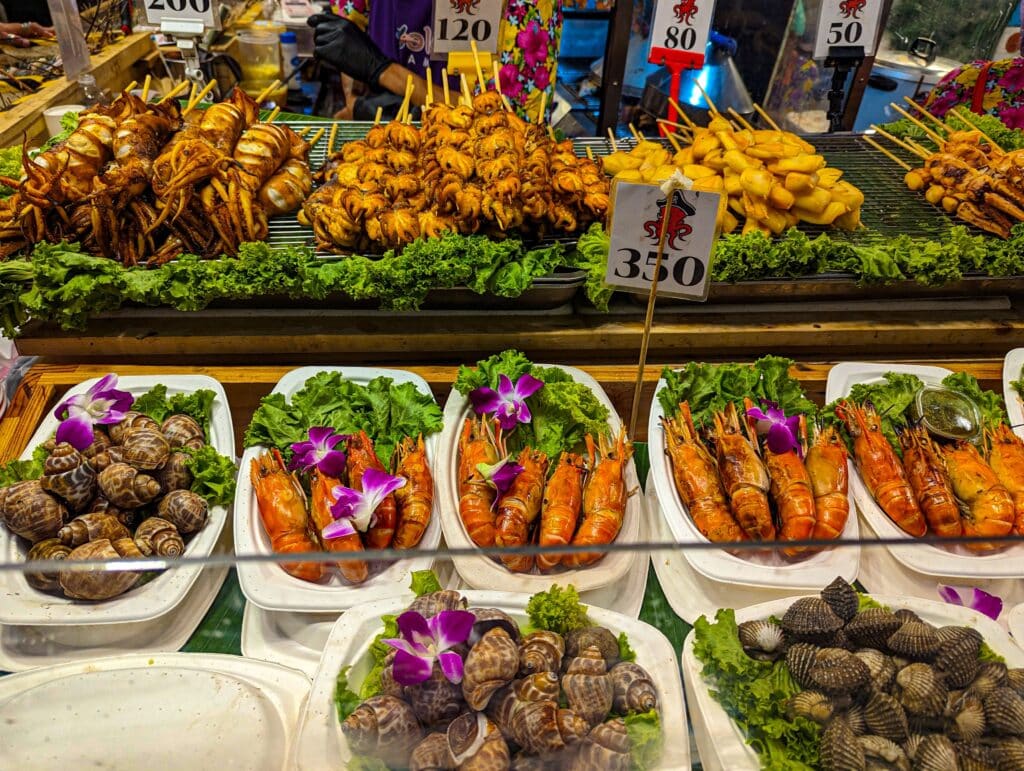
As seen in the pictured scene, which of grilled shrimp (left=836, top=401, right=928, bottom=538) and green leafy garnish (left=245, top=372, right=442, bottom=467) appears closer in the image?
grilled shrimp (left=836, top=401, right=928, bottom=538)

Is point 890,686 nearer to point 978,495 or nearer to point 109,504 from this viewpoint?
point 978,495

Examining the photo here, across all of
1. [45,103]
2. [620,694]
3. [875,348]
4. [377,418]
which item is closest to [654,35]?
[875,348]

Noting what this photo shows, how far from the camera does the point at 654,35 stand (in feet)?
12.5

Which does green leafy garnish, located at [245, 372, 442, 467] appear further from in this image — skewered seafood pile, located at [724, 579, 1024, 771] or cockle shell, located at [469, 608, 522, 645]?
skewered seafood pile, located at [724, 579, 1024, 771]

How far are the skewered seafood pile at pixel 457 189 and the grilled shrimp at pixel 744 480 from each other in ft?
3.89

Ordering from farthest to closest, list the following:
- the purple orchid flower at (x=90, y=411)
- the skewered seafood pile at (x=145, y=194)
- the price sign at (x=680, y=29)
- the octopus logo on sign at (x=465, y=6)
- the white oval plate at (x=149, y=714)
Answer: the price sign at (x=680, y=29)
the octopus logo on sign at (x=465, y=6)
the skewered seafood pile at (x=145, y=194)
the purple orchid flower at (x=90, y=411)
the white oval plate at (x=149, y=714)

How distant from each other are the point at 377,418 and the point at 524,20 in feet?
11.1

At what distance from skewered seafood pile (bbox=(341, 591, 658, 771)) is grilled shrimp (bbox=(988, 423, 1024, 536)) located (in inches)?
61.4

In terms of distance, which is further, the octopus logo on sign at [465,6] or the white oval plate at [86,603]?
the octopus logo on sign at [465,6]

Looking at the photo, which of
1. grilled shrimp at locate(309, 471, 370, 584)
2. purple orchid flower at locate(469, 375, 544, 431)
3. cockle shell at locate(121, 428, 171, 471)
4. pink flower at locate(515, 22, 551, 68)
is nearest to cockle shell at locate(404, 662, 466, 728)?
grilled shrimp at locate(309, 471, 370, 584)

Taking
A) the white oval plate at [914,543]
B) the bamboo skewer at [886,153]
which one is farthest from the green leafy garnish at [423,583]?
the bamboo skewer at [886,153]

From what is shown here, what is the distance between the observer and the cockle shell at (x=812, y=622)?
1793 millimetres

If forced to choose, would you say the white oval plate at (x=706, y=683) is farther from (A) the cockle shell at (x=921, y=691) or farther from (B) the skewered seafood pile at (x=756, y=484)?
(B) the skewered seafood pile at (x=756, y=484)

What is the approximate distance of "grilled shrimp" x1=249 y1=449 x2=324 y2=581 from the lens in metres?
2.18
